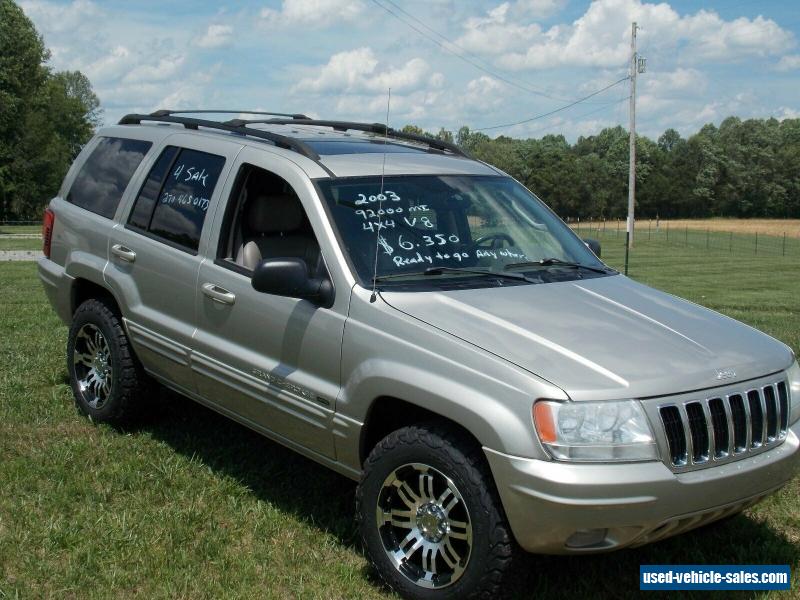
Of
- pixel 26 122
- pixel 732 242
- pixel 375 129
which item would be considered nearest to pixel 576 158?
pixel 732 242

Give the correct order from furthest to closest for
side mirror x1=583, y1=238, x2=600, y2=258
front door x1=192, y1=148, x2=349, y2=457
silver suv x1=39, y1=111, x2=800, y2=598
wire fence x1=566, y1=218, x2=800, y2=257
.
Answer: wire fence x1=566, y1=218, x2=800, y2=257 < side mirror x1=583, y1=238, x2=600, y2=258 < front door x1=192, y1=148, x2=349, y2=457 < silver suv x1=39, y1=111, x2=800, y2=598

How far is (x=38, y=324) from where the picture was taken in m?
9.78

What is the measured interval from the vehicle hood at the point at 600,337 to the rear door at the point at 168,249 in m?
1.55

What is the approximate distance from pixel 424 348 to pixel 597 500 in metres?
0.92

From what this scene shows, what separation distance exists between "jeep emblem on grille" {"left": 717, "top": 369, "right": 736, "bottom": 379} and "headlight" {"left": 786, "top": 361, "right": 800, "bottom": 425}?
0.49 metres

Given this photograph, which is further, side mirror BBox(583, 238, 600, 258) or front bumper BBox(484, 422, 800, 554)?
side mirror BBox(583, 238, 600, 258)

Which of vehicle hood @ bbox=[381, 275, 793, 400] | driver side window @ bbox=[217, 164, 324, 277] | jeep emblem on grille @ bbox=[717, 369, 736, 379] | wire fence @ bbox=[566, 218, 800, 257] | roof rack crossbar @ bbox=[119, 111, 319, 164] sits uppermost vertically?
roof rack crossbar @ bbox=[119, 111, 319, 164]

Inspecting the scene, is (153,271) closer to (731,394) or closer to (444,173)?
(444,173)

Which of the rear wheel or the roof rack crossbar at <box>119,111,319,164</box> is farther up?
the roof rack crossbar at <box>119,111,319,164</box>

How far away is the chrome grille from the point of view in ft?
11.3

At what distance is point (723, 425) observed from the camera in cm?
359

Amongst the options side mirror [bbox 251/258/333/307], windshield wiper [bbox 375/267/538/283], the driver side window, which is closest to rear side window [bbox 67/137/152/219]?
the driver side window

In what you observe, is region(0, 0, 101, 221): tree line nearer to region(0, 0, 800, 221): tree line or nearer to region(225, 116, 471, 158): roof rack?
region(0, 0, 800, 221): tree line

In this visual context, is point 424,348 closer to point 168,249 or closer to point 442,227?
point 442,227
